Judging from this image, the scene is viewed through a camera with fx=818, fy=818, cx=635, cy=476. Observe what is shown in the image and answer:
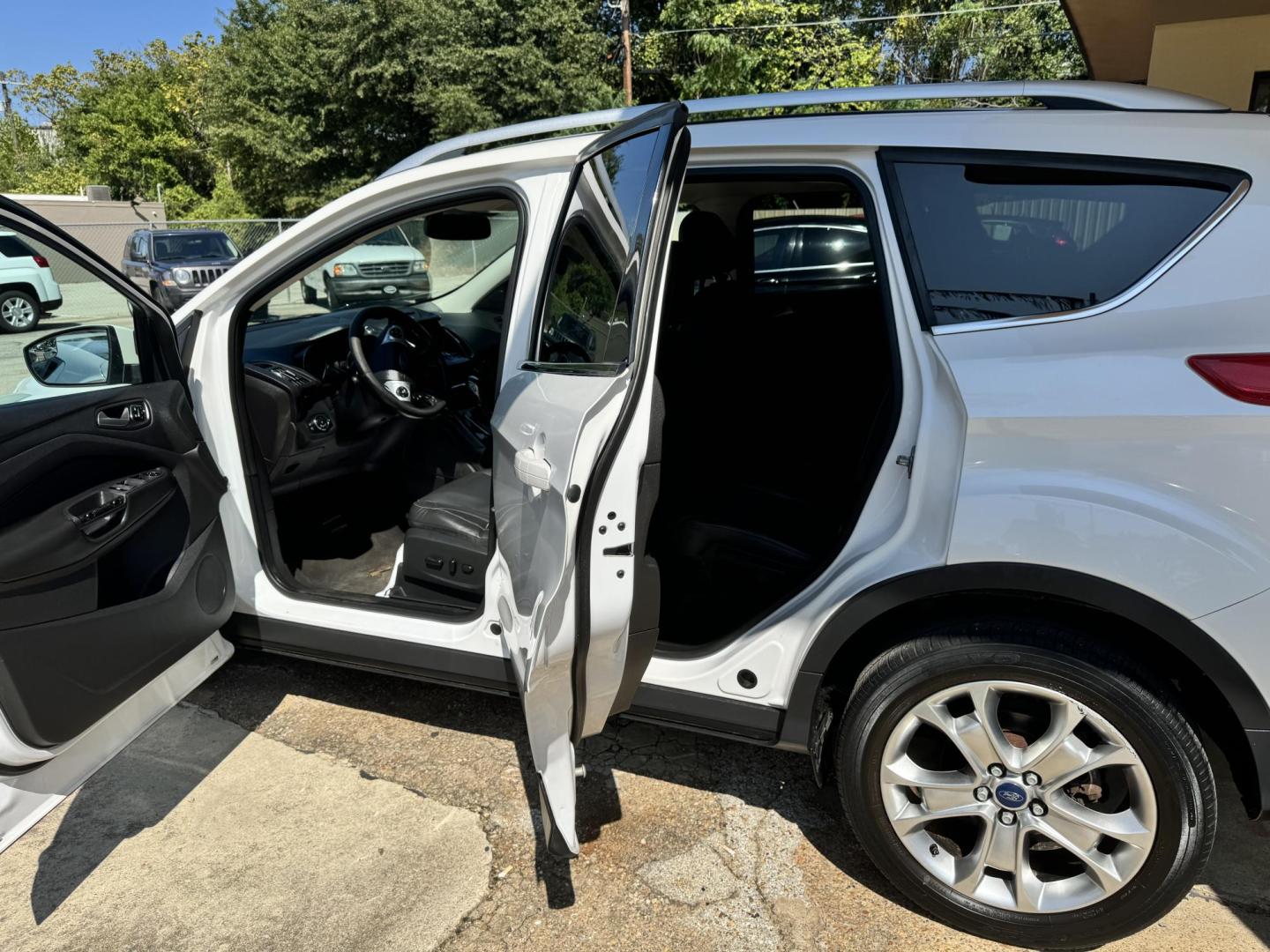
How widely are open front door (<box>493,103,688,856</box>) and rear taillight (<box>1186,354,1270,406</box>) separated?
3.39ft

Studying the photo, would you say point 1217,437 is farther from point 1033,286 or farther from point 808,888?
point 808,888

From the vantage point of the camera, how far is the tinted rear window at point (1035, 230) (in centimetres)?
160

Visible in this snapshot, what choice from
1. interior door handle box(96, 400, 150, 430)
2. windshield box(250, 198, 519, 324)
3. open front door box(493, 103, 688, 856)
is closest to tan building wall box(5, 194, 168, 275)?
windshield box(250, 198, 519, 324)

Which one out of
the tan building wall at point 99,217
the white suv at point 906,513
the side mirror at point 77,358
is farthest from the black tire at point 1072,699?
the tan building wall at point 99,217

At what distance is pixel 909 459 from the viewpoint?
175 cm

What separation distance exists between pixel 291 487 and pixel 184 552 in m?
0.77

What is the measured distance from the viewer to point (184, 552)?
218 cm

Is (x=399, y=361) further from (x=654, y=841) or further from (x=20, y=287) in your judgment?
(x=654, y=841)

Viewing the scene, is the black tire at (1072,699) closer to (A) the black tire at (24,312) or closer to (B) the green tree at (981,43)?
(A) the black tire at (24,312)

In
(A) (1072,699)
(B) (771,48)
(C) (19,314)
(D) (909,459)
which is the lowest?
(A) (1072,699)

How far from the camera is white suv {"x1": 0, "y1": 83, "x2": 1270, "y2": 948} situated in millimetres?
1557

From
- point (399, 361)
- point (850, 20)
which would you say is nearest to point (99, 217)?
point (850, 20)

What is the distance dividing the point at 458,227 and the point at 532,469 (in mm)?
1412

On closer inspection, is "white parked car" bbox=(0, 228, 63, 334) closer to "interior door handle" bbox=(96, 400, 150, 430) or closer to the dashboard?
"interior door handle" bbox=(96, 400, 150, 430)
